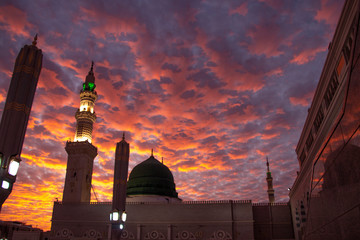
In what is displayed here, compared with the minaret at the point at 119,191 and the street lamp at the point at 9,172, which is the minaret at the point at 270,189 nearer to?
the minaret at the point at 119,191

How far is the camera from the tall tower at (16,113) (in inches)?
324

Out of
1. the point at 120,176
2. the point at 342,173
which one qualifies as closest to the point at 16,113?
the point at 342,173

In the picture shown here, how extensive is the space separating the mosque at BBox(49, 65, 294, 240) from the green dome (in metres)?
6.74

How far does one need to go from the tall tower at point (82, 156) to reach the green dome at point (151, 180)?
24.0 ft

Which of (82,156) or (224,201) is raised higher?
(82,156)

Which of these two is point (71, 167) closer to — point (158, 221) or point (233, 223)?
point (158, 221)

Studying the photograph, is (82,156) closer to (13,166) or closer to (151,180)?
(151,180)

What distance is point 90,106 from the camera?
38.7 m

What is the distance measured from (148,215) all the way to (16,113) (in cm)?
2614

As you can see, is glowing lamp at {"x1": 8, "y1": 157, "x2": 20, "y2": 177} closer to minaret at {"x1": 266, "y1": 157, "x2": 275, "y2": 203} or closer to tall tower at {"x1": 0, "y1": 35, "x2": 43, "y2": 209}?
tall tower at {"x1": 0, "y1": 35, "x2": 43, "y2": 209}

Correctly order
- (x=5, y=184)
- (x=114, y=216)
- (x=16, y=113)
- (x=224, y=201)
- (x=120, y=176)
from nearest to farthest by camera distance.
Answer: (x=5, y=184), (x=16, y=113), (x=114, y=216), (x=120, y=176), (x=224, y=201)

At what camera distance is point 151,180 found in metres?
42.2

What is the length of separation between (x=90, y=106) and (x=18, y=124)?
29845 millimetres

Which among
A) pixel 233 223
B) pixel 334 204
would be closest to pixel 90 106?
pixel 233 223
